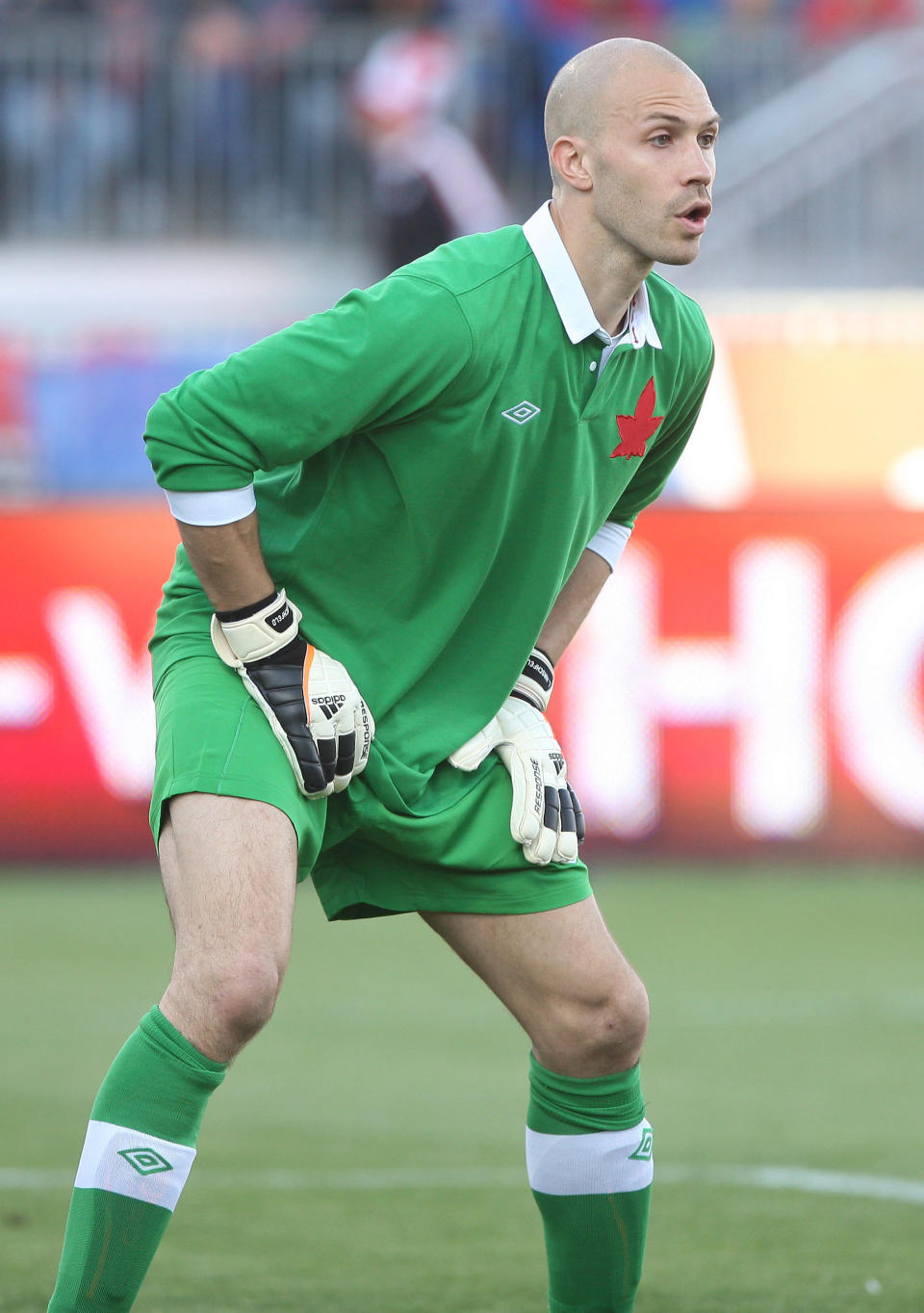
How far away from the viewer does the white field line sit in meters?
5.37

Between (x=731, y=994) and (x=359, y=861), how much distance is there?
183 inches

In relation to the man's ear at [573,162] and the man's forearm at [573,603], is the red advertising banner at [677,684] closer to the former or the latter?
the man's forearm at [573,603]

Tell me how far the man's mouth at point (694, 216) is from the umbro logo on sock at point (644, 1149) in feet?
5.25

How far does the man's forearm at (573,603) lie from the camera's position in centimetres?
432

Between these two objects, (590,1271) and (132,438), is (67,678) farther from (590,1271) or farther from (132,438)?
(590,1271)

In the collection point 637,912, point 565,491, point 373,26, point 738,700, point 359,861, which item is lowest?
point 637,912

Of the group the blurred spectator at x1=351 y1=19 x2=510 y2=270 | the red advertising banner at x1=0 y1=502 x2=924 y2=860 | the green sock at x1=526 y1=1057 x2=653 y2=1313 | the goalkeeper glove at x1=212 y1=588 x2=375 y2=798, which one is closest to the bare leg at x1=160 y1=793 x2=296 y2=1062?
the goalkeeper glove at x1=212 y1=588 x2=375 y2=798

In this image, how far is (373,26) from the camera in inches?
567

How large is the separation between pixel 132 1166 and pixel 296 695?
31.7 inches

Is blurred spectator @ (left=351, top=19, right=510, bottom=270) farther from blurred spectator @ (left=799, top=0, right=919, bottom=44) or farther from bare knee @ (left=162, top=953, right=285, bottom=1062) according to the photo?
bare knee @ (left=162, top=953, right=285, bottom=1062)

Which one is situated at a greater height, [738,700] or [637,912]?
[738,700]

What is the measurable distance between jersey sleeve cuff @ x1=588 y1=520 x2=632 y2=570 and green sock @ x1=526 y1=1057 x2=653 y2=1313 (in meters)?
1.07

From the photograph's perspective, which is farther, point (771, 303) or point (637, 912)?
point (771, 303)

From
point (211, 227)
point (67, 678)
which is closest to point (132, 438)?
point (67, 678)
